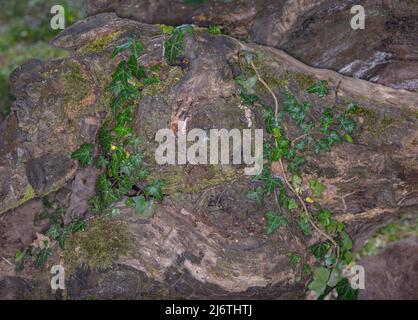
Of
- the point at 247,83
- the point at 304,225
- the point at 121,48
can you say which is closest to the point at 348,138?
the point at 304,225

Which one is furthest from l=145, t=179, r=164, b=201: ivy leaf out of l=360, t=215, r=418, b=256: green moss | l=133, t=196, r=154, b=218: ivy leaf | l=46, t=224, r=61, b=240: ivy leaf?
l=360, t=215, r=418, b=256: green moss

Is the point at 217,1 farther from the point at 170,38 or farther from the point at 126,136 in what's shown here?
the point at 126,136

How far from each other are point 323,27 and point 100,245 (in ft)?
8.53

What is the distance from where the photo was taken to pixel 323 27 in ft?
12.1

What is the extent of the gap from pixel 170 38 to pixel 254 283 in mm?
1816

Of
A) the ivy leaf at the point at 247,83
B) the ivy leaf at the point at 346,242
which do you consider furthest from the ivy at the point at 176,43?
the ivy leaf at the point at 346,242

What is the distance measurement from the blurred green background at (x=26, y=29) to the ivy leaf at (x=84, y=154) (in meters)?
2.94

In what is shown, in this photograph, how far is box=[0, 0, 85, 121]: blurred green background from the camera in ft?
18.8

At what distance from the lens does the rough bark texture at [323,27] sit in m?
3.50

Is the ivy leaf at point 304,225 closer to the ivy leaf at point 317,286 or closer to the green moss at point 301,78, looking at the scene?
the ivy leaf at point 317,286

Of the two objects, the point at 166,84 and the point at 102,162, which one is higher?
the point at 166,84

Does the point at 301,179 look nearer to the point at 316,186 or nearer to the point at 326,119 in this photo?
the point at 316,186

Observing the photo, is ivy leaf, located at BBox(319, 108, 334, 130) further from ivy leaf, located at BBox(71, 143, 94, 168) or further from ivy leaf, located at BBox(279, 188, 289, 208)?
ivy leaf, located at BBox(71, 143, 94, 168)

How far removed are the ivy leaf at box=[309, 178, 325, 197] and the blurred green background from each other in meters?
3.93
